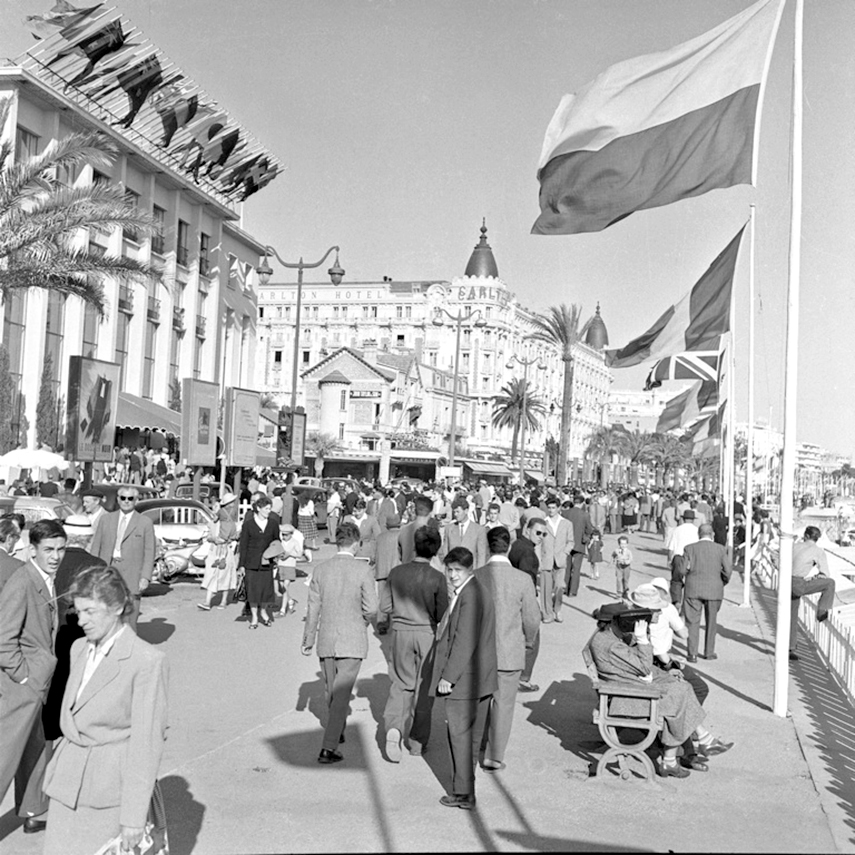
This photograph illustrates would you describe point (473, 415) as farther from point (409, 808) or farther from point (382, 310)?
point (409, 808)

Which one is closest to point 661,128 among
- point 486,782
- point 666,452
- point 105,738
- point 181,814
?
point 486,782

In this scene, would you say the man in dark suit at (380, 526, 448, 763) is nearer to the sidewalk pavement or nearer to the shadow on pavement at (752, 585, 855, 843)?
the sidewalk pavement

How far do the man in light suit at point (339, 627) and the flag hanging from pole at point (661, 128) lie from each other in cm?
411

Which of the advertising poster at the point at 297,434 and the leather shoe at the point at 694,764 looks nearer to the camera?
the leather shoe at the point at 694,764

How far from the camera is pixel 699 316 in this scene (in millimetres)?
15758

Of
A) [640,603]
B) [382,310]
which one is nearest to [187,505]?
[640,603]

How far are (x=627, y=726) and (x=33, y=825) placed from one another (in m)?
3.74

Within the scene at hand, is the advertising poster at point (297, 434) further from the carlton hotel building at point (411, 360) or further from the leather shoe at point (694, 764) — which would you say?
the carlton hotel building at point (411, 360)

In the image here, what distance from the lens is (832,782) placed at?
7.37 m

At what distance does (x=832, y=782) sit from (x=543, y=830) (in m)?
2.53

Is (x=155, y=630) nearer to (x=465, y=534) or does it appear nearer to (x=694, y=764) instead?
(x=465, y=534)

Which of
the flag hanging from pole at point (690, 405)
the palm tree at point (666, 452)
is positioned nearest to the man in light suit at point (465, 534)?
the flag hanging from pole at point (690, 405)

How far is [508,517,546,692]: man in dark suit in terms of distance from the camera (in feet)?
33.4

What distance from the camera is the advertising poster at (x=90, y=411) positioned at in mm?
19922
